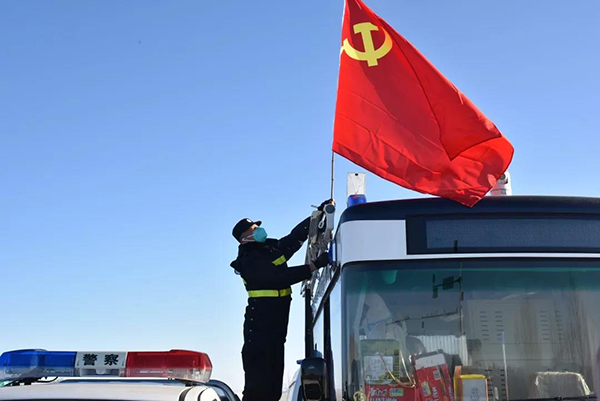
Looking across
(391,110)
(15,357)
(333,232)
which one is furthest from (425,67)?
(15,357)

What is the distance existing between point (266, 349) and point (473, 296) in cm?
239

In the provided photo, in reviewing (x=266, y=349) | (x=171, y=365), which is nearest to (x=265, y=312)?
(x=266, y=349)

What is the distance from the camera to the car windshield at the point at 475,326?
16.4 feet

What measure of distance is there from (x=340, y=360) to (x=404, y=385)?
50cm

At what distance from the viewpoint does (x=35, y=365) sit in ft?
16.9

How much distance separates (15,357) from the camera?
5.21 m

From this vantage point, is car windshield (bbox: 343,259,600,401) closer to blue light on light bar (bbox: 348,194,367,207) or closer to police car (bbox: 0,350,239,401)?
blue light on light bar (bbox: 348,194,367,207)

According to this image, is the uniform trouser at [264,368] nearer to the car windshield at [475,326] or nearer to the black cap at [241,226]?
the black cap at [241,226]

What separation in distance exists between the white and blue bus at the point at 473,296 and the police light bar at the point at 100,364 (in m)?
0.93

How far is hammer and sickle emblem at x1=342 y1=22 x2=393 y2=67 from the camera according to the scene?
278 inches

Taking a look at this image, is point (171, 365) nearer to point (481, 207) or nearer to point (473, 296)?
point (473, 296)

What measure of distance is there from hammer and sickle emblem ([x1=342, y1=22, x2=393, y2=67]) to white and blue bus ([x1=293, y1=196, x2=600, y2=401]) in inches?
85.1

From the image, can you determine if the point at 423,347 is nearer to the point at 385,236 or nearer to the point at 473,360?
the point at 473,360

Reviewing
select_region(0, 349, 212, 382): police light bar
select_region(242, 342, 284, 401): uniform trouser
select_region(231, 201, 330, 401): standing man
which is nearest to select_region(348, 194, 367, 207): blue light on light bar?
select_region(231, 201, 330, 401): standing man
